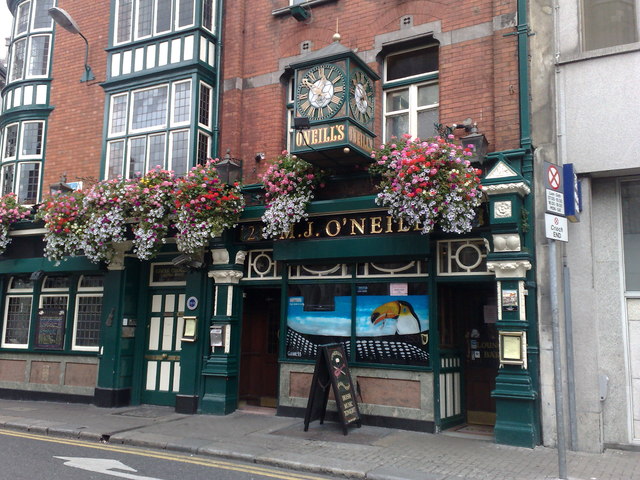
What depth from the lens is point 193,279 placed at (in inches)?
480

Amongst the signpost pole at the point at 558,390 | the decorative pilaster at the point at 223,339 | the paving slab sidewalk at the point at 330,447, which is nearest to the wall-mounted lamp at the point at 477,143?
the signpost pole at the point at 558,390

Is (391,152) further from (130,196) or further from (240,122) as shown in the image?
(130,196)

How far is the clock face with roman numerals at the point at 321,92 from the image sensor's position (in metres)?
9.93

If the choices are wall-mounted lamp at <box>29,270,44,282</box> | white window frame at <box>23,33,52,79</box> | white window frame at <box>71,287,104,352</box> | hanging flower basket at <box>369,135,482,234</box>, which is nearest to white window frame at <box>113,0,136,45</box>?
white window frame at <box>23,33,52,79</box>

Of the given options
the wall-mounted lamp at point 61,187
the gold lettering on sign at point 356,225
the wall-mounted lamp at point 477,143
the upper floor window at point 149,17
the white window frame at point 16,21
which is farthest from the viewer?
the white window frame at point 16,21

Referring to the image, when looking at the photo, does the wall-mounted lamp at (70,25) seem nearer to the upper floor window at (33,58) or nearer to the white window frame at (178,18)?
the upper floor window at (33,58)

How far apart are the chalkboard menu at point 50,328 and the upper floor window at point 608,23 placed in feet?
40.2

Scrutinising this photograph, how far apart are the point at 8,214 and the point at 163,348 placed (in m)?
5.03

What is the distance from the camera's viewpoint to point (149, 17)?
1355 centimetres

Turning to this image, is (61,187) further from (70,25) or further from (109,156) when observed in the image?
(70,25)

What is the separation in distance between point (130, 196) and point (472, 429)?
7.58 m

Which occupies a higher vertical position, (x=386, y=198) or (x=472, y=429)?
(x=386, y=198)

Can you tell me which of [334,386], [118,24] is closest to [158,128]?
[118,24]

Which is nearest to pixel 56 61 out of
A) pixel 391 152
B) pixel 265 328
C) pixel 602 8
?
pixel 265 328
